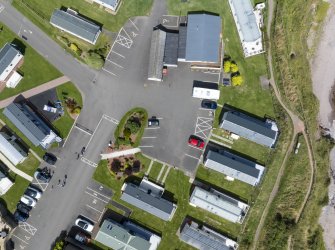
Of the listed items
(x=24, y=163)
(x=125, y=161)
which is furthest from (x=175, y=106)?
(x=24, y=163)

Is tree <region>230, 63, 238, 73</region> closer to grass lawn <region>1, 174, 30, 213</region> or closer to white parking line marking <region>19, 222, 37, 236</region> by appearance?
grass lawn <region>1, 174, 30, 213</region>

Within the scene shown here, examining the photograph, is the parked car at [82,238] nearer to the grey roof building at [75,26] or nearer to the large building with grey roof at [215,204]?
the large building with grey roof at [215,204]

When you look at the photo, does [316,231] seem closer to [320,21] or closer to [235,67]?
[235,67]

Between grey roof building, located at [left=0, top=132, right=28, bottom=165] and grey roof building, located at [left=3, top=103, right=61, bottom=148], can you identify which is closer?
grey roof building, located at [left=3, top=103, right=61, bottom=148]

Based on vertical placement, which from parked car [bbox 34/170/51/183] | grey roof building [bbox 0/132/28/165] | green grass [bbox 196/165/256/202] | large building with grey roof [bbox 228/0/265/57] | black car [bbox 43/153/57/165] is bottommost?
parked car [bbox 34/170/51/183]

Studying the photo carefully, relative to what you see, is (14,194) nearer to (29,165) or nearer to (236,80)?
(29,165)

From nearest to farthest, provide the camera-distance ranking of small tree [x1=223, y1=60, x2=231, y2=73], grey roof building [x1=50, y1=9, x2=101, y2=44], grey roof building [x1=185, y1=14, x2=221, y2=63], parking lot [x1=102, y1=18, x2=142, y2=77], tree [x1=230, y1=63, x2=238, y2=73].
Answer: grey roof building [x1=185, y1=14, x2=221, y2=63]
grey roof building [x1=50, y1=9, x2=101, y2=44]
small tree [x1=223, y1=60, x2=231, y2=73]
tree [x1=230, y1=63, x2=238, y2=73]
parking lot [x1=102, y1=18, x2=142, y2=77]

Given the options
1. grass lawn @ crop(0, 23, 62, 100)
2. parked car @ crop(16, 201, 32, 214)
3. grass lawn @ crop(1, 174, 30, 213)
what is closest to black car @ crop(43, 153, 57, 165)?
grass lawn @ crop(1, 174, 30, 213)
